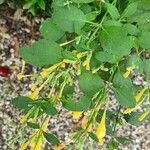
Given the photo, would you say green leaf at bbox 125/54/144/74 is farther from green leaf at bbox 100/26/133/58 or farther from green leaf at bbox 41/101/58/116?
green leaf at bbox 41/101/58/116

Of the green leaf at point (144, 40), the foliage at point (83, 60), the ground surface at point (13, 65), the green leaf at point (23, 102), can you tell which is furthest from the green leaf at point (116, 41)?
the ground surface at point (13, 65)

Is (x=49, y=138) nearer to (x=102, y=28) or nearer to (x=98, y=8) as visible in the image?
(x=102, y=28)

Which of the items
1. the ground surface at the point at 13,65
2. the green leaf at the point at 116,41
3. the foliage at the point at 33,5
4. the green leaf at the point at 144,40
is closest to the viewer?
the green leaf at the point at 116,41

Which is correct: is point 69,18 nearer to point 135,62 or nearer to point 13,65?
point 135,62

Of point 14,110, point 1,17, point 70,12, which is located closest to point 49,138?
point 70,12

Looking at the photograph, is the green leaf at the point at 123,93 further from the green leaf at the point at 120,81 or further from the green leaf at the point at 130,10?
the green leaf at the point at 130,10

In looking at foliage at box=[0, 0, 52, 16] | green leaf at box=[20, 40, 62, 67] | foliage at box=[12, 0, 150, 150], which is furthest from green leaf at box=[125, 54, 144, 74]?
foliage at box=[0, 0, 52, 16]

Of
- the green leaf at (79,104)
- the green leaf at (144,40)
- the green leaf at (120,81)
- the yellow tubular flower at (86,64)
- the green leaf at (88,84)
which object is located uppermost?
the green leaf at (144,40)
